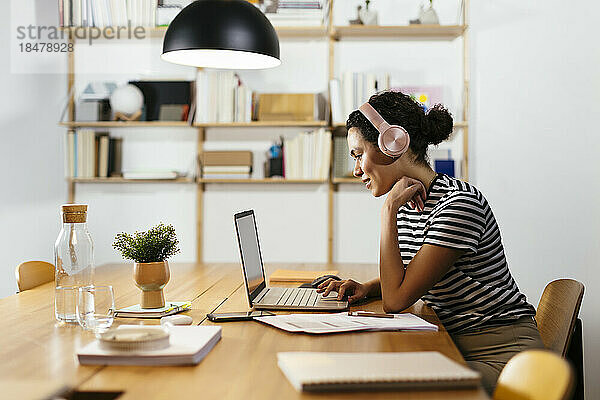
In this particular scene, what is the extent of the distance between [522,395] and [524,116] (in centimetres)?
287

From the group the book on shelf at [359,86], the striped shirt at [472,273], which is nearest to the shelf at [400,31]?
the book on shelf at [359,86]

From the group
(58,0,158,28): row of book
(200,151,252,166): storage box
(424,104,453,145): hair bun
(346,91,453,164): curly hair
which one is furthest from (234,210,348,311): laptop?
(58,0,158,28): row of book

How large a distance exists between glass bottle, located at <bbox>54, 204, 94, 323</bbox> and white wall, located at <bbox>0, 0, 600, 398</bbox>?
2.16 m

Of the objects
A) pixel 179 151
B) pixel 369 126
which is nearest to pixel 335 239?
pixel 179 151

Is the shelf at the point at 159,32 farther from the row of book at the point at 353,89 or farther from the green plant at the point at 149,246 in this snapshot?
the green plant at the point at 149,246

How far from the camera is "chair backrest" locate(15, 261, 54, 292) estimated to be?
7.69 feet

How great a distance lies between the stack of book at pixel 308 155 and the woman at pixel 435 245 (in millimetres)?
1577

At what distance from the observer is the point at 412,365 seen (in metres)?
1.14

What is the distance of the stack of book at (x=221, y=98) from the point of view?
12.0 feet

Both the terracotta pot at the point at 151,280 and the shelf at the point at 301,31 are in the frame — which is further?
the shelf at the point at 301,31

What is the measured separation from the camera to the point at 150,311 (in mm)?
1722

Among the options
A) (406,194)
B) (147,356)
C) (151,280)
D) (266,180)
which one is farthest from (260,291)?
(266,180)

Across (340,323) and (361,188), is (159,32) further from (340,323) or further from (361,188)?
(340,323)

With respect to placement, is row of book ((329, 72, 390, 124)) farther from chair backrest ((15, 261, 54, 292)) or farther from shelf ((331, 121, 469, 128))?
chair backrest ((15, 261, 54, 292))
